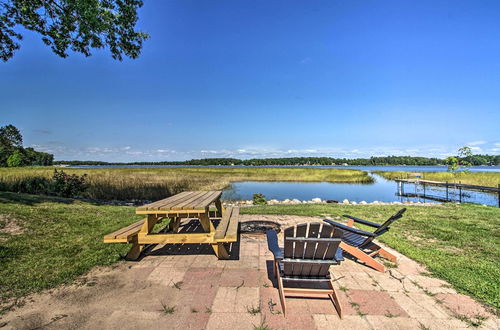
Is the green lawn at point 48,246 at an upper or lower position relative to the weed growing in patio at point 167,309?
upper

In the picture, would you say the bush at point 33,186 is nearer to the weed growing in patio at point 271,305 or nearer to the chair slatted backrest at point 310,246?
the weed growing in patio at point 271,305

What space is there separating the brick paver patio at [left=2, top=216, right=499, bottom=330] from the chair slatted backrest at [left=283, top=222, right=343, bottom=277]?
1.57 feet

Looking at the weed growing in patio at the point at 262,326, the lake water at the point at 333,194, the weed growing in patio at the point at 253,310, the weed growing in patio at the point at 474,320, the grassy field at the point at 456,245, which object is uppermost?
the weed growing in patio at the point at 262,326

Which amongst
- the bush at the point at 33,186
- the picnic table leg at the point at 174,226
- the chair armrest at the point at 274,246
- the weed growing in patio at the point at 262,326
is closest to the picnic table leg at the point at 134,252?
the picnic table leg at the point at 174,226

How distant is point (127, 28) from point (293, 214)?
969 cm

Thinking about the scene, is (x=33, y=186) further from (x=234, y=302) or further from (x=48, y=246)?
(x=234, y=302)

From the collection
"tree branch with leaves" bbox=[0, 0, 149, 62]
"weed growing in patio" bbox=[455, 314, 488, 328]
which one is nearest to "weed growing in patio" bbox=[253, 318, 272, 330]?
"weed growing in patio" bbox=[455, 314, 488, 328]

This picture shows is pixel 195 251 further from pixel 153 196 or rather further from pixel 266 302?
pixel 153 196

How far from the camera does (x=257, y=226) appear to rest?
20.6 feet

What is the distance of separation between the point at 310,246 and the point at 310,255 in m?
0.14

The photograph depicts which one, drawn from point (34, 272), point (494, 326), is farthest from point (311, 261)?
point (34, 272)

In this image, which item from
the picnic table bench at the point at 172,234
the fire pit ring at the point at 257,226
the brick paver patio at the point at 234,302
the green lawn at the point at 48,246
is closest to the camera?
the brick paver patio at the point at 234,302

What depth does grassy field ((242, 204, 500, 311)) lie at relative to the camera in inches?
134

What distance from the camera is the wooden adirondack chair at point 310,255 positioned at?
2617 millimetres
